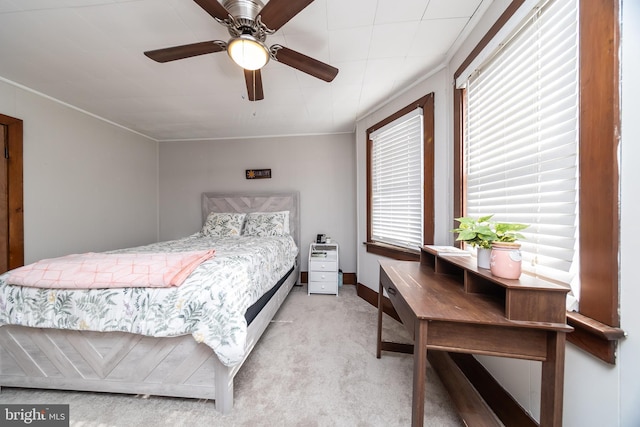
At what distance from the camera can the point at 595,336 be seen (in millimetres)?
753

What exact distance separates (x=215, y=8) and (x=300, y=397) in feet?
7.33

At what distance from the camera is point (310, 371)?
1.54m

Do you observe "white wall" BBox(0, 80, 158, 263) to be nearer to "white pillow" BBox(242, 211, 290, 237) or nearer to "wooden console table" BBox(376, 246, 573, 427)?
"white pillow" BBox(242, 211, 290, 237)

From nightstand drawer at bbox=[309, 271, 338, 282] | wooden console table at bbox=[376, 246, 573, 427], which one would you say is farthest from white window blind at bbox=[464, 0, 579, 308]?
nightstand drawer at bbox=[309, 271, 338, 282]

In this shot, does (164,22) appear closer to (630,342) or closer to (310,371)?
(310,371)

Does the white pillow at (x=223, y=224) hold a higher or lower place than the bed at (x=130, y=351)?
higher

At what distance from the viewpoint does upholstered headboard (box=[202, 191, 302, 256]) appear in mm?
3455

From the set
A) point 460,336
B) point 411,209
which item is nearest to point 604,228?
point 460,336

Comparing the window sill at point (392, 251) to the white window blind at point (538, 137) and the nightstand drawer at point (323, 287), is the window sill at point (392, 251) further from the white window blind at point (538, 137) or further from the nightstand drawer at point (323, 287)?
the white window blind at point (538, 137)

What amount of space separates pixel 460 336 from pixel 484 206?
38.9 inches

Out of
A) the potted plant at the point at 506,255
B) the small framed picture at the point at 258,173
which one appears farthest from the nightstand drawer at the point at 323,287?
the potted plant at the point at 506,255

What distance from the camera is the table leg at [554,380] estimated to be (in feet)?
2.35

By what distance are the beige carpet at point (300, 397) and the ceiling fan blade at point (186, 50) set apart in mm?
2126

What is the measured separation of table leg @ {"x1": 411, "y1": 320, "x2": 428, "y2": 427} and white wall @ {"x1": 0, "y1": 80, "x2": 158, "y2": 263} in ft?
11.5
